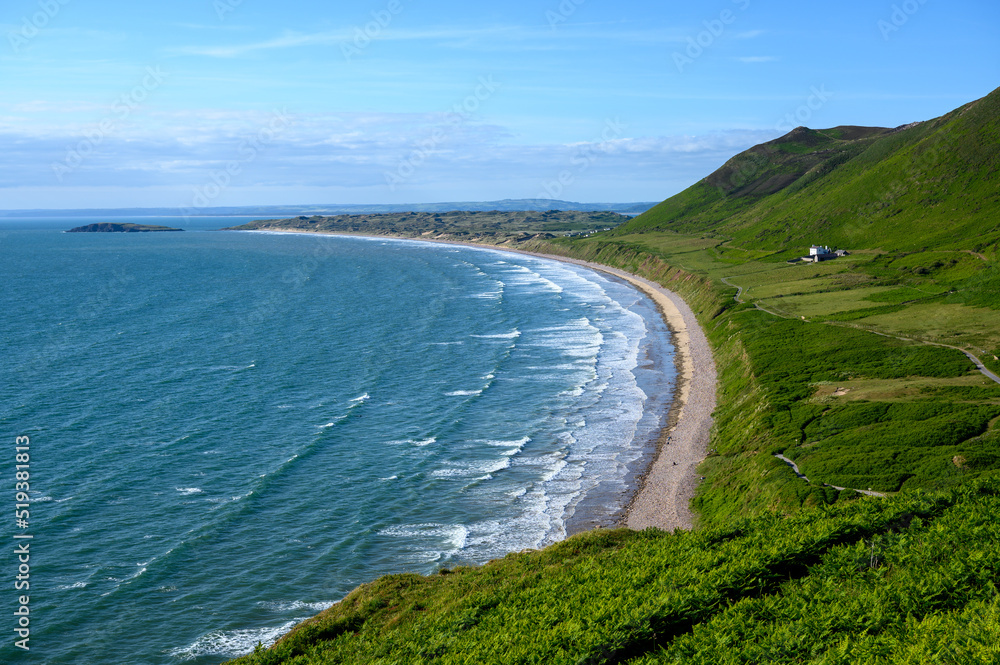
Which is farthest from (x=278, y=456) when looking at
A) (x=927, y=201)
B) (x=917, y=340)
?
(x=927, y=201)

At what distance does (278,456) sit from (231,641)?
24.9 meters

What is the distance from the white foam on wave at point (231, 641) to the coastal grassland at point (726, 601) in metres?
2.94

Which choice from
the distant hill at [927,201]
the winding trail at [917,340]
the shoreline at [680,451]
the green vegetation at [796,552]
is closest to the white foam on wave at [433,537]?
the green vegetation at [796,552]

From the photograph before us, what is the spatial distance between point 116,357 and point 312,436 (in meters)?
41.8

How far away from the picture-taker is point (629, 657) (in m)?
24.9

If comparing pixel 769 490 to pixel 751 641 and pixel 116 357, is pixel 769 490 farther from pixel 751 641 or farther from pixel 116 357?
pixel 116 357

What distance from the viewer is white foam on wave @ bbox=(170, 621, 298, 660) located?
35750 millimetres

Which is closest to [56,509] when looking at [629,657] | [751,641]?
[629,657]

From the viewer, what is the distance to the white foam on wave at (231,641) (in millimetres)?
35750

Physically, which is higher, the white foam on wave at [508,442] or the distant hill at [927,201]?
the distant hill at [927,201]

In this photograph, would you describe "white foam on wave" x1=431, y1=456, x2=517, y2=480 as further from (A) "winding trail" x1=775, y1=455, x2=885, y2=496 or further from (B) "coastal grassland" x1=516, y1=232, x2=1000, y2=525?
(A) "winding trail" x1=775, y1=455, x2=885, y2=496

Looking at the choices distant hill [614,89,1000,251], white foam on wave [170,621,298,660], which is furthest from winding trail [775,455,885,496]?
→ distant hill [614,89,1000,251]

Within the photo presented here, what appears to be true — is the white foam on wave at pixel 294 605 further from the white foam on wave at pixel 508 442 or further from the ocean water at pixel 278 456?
the white foam on wave at pixel 508 442

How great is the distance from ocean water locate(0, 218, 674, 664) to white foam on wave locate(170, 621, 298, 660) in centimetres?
15
